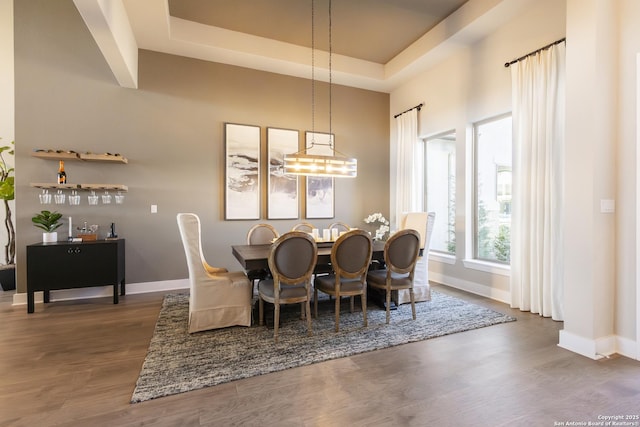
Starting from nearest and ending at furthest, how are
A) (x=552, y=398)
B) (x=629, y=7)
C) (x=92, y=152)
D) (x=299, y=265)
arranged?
(x=552, y=398) < (x=629, y=7) < (x=299, y=265) < (x=92, y=152)

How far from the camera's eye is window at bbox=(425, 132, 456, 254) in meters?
5.05

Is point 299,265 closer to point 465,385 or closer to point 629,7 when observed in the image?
point 465,385

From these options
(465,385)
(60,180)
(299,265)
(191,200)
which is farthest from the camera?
(191,200)

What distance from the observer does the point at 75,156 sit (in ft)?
13.0

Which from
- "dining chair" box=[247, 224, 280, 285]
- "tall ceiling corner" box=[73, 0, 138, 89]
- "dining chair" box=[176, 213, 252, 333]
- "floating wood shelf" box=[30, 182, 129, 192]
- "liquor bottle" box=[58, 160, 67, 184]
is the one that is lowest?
"dining chair" box=[176, 213, 252, 333]

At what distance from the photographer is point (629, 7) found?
2.50m

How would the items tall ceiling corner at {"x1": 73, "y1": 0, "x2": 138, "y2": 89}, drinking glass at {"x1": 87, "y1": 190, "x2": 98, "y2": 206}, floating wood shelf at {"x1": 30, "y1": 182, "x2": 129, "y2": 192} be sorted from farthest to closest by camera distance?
drinking glass at {"x1": 87, "y1": 190, "x2": 98, "y2": 206}
floating wood shelf at {"x1": 30, "y1": 182, "x2": 129, "y2": 192}
tall ceiling corner at {"x1": 73, "y1": 0, "x2": 138, "y2": 89}

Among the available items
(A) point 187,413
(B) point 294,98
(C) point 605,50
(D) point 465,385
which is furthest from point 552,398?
(B) point 294,98

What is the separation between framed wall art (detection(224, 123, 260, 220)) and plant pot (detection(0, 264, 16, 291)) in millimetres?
3257

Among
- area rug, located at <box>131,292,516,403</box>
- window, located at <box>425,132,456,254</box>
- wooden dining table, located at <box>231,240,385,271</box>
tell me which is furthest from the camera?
window, located at <box>425,132,456,254</box>

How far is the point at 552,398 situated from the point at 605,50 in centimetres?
269

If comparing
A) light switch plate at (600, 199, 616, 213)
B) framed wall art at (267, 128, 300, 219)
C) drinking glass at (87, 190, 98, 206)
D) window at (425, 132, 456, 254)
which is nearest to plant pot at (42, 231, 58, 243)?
drinking glass at (87, 190, 98, 206)

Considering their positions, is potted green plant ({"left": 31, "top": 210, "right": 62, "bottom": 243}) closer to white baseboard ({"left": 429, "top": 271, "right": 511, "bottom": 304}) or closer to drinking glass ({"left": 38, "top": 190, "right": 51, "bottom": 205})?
drinking glass ({"left": 38, "top": 190, "right": 51, "bottom": 205})

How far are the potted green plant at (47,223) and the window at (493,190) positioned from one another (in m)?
5.61
